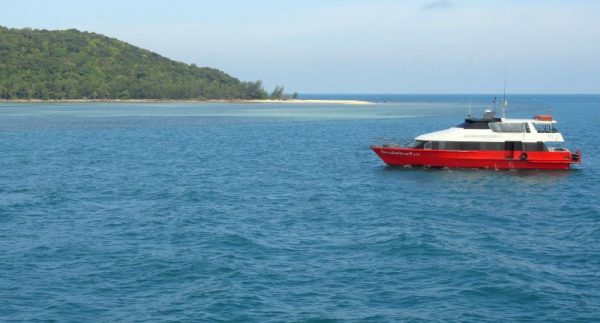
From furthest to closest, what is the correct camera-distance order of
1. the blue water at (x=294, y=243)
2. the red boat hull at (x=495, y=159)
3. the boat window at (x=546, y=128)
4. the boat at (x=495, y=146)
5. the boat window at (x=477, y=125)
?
the boat window at (x=546, y=128) → the boat window at (x=477, y=125) → the red boat hull at (x=495, y=159) → the boat at (x=495, y=146) → the blue water at (x=294, y=243)

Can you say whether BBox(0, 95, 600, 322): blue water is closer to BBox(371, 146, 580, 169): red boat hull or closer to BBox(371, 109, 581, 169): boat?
BBox(371, 146, 580, 169): red boat hull

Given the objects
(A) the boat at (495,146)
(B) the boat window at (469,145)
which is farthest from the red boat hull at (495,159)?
(B) the boat window at (469,145)

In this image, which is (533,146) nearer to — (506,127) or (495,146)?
(506,127)

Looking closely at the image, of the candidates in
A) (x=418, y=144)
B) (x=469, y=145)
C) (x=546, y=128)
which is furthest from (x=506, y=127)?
(x=418, y=144)

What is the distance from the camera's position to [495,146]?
187 ft

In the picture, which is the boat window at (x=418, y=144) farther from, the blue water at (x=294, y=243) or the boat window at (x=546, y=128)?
the boat window at (x=546, y=128)

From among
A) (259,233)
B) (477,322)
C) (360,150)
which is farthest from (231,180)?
(477,322)

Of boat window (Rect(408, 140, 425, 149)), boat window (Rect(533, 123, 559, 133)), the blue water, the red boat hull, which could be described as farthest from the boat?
the blue water

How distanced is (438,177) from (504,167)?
620 centimetres

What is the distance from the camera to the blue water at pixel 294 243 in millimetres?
25234

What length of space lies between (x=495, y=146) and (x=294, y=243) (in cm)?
2839

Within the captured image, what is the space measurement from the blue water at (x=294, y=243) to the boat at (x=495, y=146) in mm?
1377

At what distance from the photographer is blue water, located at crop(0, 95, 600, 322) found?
2523cm

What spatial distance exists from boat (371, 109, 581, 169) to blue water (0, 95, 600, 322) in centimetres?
138
